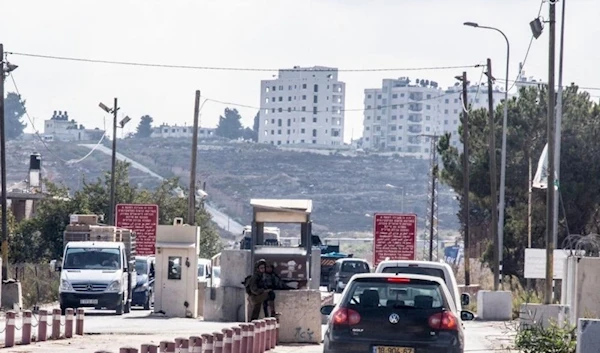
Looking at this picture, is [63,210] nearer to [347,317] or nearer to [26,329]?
[26,329]

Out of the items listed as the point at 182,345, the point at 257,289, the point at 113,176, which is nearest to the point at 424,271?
the point at 257,289

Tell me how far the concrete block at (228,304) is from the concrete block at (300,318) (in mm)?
7879

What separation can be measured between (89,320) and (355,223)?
499ft

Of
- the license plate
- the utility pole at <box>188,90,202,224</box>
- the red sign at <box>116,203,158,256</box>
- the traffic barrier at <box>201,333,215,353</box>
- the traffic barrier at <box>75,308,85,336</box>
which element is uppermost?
the utility pole at <box>188,90,202,224</box>

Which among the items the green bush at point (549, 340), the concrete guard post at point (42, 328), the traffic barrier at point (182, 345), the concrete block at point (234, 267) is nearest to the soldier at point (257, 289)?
the concrete guard post at point (42, 328)

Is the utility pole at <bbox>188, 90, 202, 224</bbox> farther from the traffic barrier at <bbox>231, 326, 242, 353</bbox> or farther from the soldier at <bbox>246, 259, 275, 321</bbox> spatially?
the traffic barrier at <bbox>231, 326, 242, 353</bbox>

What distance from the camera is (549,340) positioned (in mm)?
24797

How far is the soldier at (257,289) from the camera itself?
29.3 m

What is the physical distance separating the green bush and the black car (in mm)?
4877

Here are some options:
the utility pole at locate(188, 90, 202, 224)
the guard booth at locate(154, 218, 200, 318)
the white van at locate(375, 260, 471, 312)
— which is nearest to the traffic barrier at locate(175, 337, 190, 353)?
the white van at locate(375, 260, 471, 312)

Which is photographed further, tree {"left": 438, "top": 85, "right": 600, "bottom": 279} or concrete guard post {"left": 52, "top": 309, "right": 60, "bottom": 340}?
tree {"left": 438, "top": 85, "right": 600, "bottom": 279}

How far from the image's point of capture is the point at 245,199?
637 feet

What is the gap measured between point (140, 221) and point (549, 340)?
114 ft

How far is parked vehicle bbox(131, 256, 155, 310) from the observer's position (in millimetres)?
49500
